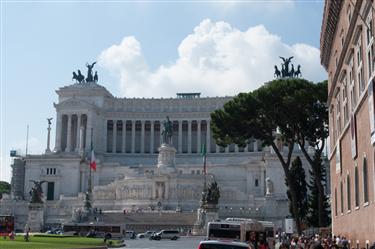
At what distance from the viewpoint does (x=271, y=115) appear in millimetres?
53969

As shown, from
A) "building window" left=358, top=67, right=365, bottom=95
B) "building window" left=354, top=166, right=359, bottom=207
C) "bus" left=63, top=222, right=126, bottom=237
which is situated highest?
"building window" left=358, top=67, right=365, bottom=95

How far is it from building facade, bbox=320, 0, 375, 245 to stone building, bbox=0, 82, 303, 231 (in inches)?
1556

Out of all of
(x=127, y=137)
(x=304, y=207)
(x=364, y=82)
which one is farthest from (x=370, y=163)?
(x=127, y=137)

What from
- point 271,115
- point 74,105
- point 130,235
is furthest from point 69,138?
point 271,115

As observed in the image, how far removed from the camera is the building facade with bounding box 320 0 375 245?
85.6ft

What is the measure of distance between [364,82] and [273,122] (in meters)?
26.5

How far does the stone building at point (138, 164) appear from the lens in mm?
88312

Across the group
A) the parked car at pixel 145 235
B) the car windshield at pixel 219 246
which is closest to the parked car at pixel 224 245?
the car windshield at pixel 219 246

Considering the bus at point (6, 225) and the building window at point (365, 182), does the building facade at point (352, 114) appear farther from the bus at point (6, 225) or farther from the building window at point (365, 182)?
the bus at point (6, 225)

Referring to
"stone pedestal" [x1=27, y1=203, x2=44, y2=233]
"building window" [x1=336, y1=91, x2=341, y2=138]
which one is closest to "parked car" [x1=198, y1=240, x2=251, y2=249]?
"building window" [x1=336, y1=91, x2=341, y2=138]

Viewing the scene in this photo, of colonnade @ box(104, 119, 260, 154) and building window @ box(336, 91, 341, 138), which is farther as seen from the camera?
colonnade @ box(104, 119, 260, 154)

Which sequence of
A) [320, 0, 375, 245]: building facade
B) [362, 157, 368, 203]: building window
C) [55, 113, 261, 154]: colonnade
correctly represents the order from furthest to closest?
[55, 113, 261, 154]: colonnade < [362, 157, 368, 203]: building window < [320, 0, 375, 245]: building facade

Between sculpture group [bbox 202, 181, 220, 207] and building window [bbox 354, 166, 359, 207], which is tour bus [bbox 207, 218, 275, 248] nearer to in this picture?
building window [bbox 354, 166, 359, 207]

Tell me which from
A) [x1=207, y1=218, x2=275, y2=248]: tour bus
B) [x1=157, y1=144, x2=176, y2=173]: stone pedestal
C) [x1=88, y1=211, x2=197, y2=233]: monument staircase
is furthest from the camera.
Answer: [x1=157, y1=144, x2=176, y2=173]: stone pedestal
